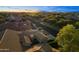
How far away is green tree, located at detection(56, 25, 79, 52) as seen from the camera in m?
1.29

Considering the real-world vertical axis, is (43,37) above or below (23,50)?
above

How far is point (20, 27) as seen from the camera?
1313mm

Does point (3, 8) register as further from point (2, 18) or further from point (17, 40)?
point (17, 40)

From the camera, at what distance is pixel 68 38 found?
1.29 meters

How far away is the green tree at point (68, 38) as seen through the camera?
1290 millimetres
